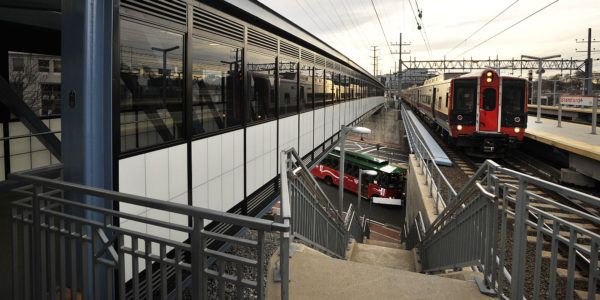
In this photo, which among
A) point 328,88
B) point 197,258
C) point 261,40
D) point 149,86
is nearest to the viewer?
point 197,258

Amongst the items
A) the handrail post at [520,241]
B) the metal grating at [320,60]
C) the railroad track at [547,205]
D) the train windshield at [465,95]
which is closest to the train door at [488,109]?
the train windshield at [465,95]

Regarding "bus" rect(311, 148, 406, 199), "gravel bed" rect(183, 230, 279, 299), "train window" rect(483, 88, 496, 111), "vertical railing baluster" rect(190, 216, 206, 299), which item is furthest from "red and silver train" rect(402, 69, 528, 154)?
"vertical railing baluster" rect(190, 216, 206, 299)

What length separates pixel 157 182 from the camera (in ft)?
12.6

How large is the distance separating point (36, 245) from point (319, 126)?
9.56m

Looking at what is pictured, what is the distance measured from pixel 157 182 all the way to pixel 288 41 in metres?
5.19

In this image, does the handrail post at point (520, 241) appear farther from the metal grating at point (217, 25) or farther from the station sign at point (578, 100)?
the station sign at point (578, 100)

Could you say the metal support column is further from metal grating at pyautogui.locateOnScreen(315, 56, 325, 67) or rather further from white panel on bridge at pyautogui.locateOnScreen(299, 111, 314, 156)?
metal grating at pyautogui.locateOnScreen(315, 56, 325, 67)

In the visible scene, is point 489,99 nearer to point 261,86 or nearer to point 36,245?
point 261,86

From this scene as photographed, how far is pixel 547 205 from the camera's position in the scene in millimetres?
8281

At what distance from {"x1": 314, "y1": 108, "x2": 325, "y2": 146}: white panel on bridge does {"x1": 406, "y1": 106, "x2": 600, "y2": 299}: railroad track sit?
410 centimetres

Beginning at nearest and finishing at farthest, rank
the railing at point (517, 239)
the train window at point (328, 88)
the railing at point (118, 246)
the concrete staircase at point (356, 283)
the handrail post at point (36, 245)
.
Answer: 1. the railing at point (118, 246)
2. the railing at point (517, 239)
3. the handrail post at point (36, 245)
4. the concrete staircase at point (356, 283)
5. the train window at point (328, 88)

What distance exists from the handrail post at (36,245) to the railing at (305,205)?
1.79m

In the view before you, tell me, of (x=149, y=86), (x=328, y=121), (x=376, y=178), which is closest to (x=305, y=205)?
(x=149, y=86)

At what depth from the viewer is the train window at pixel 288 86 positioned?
791 centimetres
